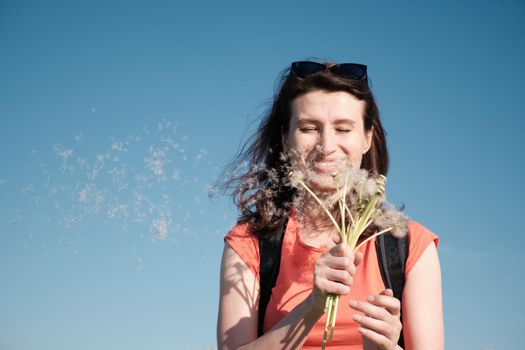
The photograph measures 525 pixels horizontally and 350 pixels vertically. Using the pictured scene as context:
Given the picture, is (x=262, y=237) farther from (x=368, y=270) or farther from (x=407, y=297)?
(x=407, y=297)

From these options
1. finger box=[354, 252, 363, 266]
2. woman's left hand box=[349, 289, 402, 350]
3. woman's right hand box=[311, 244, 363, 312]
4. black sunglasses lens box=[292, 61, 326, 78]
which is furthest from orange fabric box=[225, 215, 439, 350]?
black sunglasses lens box=[292, 61, 326, 78]

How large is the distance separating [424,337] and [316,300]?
52.7 inches

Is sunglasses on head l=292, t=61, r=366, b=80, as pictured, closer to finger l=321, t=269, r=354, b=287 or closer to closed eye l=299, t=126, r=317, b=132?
closed eye l=299, t=126, r=317, b=132

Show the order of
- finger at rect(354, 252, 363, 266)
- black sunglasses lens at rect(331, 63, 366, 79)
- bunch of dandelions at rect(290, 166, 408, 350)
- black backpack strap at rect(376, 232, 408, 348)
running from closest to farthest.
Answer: finger at rect(354, 252, 363, 266)
bunch of dandelions at rect(290, 166, 408, 350)
black backpack strap at rect(376, 232, 408, 348)
black sunglasses lens at rect(331, 63, 366, 79)

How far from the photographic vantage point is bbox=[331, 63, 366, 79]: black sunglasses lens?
6.52 metres

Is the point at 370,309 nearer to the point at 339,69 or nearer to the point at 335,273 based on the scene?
the point at 335,273

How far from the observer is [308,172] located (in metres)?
5.80

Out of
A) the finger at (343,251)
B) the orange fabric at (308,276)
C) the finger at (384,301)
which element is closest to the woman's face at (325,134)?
the orange fabric at (308,276)

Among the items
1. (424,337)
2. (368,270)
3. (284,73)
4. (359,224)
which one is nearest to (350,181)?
(359,224)

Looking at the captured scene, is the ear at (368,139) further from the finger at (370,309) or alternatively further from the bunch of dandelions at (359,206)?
the finger at (370,309)

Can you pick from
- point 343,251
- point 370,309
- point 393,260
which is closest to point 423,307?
point 393,260

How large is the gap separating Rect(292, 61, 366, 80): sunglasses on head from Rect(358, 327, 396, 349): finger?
2.98 metres

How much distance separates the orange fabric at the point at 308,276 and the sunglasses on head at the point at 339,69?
1808 millimetres

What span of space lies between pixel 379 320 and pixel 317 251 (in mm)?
1242
